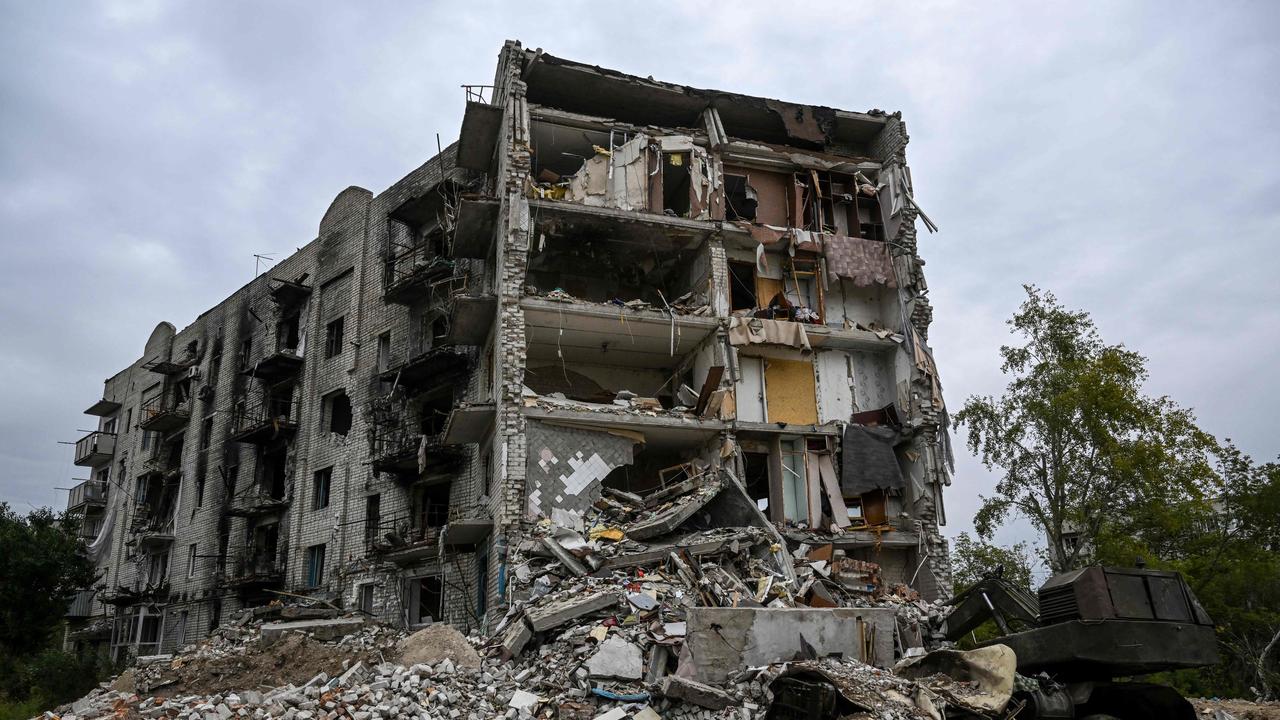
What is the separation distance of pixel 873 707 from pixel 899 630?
5862 mm

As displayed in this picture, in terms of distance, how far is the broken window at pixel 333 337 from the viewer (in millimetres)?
28594

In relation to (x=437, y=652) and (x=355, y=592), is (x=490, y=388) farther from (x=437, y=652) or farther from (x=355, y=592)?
(x=437, y=652)

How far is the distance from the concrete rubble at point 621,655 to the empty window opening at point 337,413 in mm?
11878

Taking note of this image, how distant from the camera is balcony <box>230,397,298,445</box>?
28578 millimetres

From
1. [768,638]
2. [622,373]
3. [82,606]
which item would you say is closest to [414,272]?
[622,373]

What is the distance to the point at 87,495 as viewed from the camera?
42594mm

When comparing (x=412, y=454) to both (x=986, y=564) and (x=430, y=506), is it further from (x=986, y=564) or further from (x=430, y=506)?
(x=986, y=564)

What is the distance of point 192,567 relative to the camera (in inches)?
1276

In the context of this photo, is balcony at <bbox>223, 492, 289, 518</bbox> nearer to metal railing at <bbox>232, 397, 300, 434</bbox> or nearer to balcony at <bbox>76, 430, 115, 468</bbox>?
metal railing at <bbox>232, 397, 300, 434</bbox>

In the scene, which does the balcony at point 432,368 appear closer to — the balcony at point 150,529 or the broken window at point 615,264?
the broken window at point 615,264

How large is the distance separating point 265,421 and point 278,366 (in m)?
2.09

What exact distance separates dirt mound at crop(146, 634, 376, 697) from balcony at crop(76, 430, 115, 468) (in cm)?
3607

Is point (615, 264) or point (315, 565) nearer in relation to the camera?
point (615, 264)

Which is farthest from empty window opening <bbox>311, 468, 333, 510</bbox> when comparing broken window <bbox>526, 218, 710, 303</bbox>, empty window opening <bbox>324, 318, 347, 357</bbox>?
broken window <bbox>526, 218, 710, 303</bbox>
